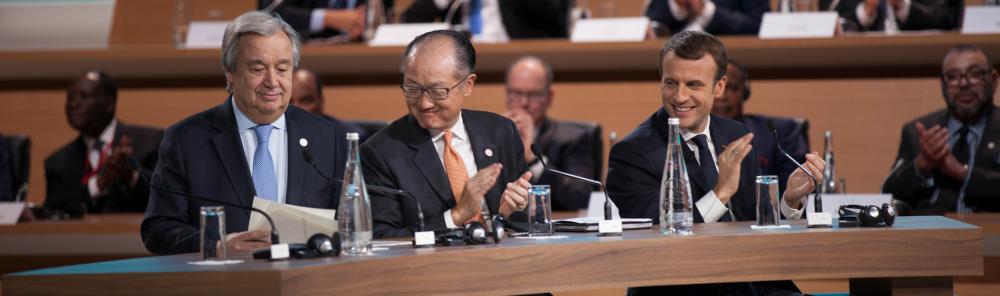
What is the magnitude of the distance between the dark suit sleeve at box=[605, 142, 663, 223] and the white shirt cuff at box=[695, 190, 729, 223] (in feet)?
0.37

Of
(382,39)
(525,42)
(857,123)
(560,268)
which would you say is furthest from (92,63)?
(560,268)

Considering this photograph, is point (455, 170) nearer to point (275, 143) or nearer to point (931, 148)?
point (275, 143)

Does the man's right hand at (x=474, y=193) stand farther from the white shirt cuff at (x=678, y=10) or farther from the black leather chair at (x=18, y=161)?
the black leather chair at (x=18, y=161)

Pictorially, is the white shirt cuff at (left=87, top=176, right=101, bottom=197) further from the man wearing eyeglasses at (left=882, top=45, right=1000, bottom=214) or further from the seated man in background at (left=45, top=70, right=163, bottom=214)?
the man wearing eyeglasses at (left=882, top=45, right=1000, bottom=214)

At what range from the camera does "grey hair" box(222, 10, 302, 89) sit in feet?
9.79

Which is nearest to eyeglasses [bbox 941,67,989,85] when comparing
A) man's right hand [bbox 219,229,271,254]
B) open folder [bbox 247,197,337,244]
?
open folder [bbox 247,197,337,244]

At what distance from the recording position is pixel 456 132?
10.6 ft

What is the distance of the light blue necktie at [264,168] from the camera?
9.93ft

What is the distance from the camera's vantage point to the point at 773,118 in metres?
5.30


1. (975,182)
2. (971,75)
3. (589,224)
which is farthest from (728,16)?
(589,224)

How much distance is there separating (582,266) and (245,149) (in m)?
0.95

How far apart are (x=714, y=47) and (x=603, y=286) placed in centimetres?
96

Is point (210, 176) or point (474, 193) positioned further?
point (210, 176)

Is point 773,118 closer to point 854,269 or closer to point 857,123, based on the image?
point 857,123
